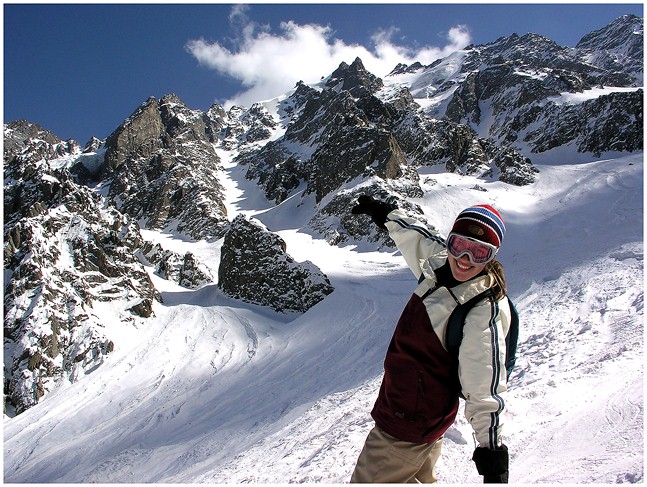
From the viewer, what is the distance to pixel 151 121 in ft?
309

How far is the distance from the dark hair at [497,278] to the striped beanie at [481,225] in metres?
0.15

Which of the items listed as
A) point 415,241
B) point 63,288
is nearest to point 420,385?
point 415,241

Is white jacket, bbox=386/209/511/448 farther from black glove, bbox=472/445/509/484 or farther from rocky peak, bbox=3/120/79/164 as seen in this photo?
rocky peak, bbox=3/120/79/164

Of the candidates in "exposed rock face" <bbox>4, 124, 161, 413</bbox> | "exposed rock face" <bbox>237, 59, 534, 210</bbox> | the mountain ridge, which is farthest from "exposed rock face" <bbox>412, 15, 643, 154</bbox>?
"exposed rock face" <bbox>4, 124, 161, 413</bbox>

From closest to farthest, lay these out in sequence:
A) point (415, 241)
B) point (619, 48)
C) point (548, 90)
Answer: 1. point (415, 241)
2. point (548, 90)
3. point (619, 48)

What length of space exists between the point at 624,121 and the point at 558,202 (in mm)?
23659

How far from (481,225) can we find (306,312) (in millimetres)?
18978

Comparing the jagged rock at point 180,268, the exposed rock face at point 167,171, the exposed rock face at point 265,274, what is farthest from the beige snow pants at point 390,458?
the exposed rock face at point 167,171

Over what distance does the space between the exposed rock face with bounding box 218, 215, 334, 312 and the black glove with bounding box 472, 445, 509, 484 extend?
64.5ft

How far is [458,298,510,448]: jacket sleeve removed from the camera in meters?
2.24

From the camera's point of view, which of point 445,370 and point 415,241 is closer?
point 445,370

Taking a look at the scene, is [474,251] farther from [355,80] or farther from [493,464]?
[355,80]

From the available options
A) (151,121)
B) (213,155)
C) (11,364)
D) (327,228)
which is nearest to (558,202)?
(327,228)

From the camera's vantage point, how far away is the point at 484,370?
229cm
